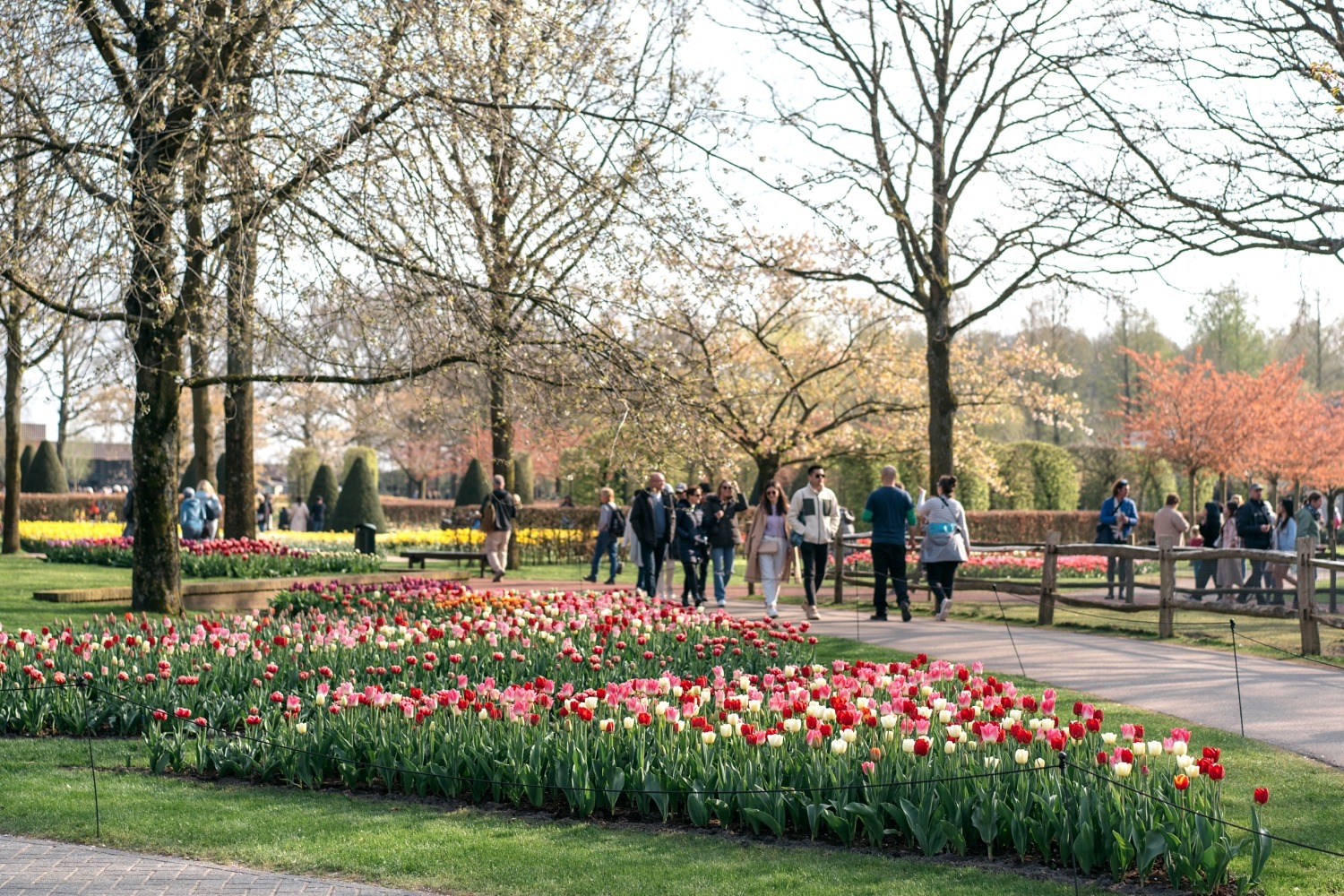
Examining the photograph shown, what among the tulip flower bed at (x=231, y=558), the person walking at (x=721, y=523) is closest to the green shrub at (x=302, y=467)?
the tulip flower bed at (x=231, y=558)

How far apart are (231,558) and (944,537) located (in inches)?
386

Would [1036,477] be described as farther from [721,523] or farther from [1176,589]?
[1176,589]

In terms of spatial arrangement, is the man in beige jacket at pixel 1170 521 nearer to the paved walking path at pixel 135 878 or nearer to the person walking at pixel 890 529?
the person walking at pixel 890 529

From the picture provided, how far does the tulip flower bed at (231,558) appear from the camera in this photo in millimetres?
18875

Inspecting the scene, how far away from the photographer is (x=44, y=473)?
43.1m

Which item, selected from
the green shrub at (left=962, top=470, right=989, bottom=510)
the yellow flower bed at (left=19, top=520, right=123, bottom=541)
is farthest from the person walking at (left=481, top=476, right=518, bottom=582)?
the green shrub at (left=962, top=470, right=989, bottom=510)

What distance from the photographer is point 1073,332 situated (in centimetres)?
6512

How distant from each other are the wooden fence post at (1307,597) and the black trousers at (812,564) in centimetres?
460

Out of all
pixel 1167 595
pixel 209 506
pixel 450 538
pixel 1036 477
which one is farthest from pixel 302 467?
pixel 1167 595

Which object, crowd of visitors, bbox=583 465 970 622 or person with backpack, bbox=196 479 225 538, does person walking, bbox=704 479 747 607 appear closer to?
crowd of visitors, bbox=583 465 970 622

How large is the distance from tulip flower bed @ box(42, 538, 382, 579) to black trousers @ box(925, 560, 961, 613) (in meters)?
9.01

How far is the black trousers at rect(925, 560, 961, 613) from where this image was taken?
14992mm

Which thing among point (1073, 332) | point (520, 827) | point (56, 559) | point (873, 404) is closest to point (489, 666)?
point (520, 827)

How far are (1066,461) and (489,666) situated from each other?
96.9 feet
